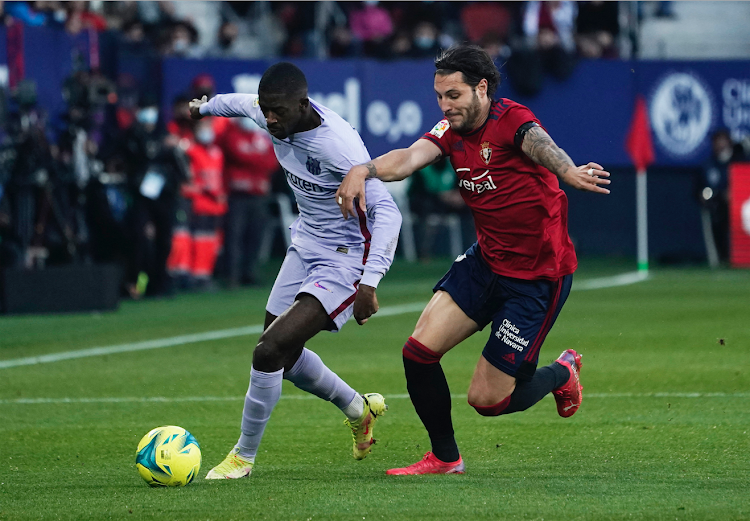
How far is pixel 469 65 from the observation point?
233 inches

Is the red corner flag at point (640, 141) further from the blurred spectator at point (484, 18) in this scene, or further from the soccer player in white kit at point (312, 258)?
the soccer player in white kit at point (312, 258)

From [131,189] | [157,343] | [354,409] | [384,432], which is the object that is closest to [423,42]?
[131,189]

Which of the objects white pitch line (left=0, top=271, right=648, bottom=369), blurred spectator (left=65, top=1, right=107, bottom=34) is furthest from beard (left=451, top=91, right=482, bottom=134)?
blurred spectator (left=65, top=1, right=107, bottom=34)

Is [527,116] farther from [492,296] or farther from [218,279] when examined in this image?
[218,279]

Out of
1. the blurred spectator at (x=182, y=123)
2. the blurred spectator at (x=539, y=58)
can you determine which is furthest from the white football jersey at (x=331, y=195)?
the blurred spectator at (x=539, y=58)

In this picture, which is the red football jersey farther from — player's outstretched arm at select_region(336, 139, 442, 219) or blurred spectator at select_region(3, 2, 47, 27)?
blurred spectator at select_region(3, 2, 47, 27)

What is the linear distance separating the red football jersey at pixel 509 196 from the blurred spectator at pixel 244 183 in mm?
10774

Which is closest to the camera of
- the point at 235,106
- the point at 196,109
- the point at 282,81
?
the point at 282,81

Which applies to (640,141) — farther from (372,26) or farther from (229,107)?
(229,107)

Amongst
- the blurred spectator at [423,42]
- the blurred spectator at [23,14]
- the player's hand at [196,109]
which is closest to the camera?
the player's hand at [196,109]

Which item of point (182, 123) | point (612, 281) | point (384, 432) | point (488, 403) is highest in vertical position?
point (488, 403)

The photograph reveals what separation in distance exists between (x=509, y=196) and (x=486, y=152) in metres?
0.26

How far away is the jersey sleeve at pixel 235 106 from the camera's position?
6676 mm

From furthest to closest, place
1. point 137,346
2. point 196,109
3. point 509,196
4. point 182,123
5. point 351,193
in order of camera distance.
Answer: point 182,123 → point 137,346 → point 196,109 → point 509,196 → point 351,193
